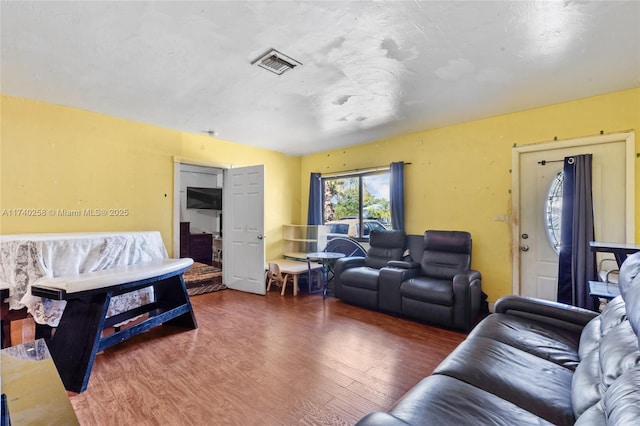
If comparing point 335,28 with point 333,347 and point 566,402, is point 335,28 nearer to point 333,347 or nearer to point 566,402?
point 566,402

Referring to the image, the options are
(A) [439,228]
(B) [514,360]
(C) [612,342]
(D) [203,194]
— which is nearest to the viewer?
(C) [612,342]

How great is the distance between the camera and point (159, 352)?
2.52 meters

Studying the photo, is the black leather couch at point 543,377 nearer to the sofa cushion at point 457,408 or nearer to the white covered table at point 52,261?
the sofa cushion at point 457,408

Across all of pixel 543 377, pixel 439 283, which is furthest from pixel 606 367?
pixel 439 283

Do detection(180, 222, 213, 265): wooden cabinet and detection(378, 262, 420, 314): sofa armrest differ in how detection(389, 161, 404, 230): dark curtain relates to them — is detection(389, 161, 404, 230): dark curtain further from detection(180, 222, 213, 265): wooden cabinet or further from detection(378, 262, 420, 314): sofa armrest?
detection(180, 222, 213, 265): wooden cabinet

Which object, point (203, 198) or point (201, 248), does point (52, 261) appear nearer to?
point (201, 248)

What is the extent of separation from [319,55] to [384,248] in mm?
2869

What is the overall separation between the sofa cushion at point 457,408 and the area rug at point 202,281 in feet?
12.9

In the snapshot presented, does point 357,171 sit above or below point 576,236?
above

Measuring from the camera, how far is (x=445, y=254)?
11.9 ft

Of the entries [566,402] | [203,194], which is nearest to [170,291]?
[566,402]

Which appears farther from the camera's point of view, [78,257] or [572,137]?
[572,137]

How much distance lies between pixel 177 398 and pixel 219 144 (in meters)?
3.75

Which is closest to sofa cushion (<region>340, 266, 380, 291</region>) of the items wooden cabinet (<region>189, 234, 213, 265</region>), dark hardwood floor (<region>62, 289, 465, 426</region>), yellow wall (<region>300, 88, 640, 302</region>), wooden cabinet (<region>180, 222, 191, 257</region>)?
dark hardwood floor (<region>62, 289, 465, 426</region>)
